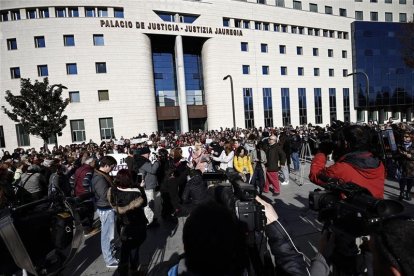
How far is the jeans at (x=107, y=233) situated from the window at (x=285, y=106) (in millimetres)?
34931

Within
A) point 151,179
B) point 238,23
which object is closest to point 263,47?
point 238,23

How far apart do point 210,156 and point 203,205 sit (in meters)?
7.47

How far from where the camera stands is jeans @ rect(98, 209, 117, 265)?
410 cm

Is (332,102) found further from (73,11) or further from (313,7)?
(73,11)

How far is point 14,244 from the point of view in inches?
80.4

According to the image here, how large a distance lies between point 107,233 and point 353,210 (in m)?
3.87

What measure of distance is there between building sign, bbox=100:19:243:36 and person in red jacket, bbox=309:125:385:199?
3013 cm

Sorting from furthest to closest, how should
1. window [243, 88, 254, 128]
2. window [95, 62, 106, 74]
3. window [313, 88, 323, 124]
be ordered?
window [313, 88, 323, 124], window [243, 88, 254, 128], window [95, 62, 106, 74]

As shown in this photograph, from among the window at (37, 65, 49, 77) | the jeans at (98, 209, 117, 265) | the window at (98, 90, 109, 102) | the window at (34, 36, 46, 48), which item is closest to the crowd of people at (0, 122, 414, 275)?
the jeans at (98, 209, 117, 265)

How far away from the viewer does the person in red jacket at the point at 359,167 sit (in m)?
2.34

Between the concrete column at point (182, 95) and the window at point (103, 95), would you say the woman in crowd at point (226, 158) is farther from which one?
the concrete column at point (182, 95)

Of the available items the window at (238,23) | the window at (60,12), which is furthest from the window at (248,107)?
the window at (60,12)

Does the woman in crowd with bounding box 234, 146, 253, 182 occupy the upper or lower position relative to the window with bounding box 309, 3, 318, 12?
lower

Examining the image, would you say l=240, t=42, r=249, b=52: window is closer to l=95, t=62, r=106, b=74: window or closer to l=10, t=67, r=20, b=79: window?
l=95, t=62, r=106, b=74: window
